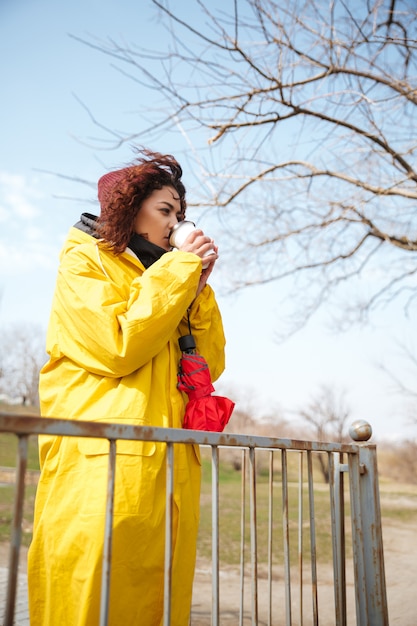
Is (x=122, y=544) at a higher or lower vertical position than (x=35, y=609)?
higher

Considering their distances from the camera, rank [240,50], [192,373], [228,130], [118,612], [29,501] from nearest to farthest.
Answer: [118,612]
[192,373]
[240,50]
[228,130]
[29,501]

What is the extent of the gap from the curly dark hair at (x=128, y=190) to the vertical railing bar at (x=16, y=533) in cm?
87

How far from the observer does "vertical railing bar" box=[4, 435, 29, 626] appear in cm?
87

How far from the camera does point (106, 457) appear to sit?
1.39 meters

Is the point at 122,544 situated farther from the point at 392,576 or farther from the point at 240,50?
the point at 392,576

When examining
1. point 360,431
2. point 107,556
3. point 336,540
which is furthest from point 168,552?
point 360,431

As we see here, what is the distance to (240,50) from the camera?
12.0 feet

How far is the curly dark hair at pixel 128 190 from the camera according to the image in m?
1.71

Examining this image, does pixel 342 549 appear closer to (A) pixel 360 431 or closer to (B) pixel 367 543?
(B) pixel 367 543

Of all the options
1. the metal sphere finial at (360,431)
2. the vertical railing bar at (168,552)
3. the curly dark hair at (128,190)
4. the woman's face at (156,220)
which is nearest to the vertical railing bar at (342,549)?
the metal sphere finial at (360,431)

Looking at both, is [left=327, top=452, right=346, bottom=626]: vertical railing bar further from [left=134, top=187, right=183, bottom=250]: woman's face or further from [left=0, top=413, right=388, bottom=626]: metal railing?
[left=134, top=187, right=183, bottom=250]: woman's face

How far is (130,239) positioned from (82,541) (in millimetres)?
964

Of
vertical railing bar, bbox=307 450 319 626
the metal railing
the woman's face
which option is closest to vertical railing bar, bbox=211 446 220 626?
the metal railing

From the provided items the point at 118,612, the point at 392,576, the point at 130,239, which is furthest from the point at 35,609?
the point at 392,576
